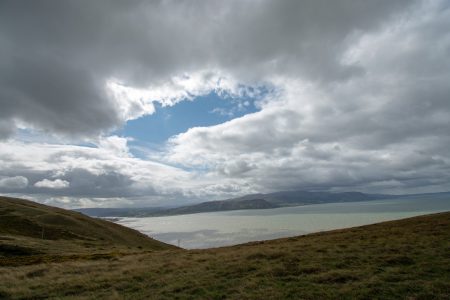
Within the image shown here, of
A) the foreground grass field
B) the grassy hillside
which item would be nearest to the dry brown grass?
the foreground grass field

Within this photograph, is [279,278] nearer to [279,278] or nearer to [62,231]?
[279,278]

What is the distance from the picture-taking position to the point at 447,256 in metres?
20.1

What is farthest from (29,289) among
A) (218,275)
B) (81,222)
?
(81,222)

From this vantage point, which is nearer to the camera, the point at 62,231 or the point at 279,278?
the point at 279,278

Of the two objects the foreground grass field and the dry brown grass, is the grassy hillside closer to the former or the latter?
the dry brown grass

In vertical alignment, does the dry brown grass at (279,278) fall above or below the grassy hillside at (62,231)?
above

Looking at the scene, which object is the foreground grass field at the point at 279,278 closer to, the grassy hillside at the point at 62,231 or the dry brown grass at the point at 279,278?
the dry brown grass at the point at 279,278

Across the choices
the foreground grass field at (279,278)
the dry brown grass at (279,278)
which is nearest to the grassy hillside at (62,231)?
the dry brown grass at (279,278)

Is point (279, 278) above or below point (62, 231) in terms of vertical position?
above

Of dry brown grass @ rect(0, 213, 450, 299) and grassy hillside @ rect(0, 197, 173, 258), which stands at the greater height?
dry brown grass @ rect(0, 213, 450, 299)

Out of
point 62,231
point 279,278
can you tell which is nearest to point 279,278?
point 279,278

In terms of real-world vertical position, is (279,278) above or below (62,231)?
above

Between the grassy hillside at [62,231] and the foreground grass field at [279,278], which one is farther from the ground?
the foreground grass field at [279,278]

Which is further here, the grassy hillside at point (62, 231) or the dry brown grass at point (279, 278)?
the grassy hillside at point (62, 231)
